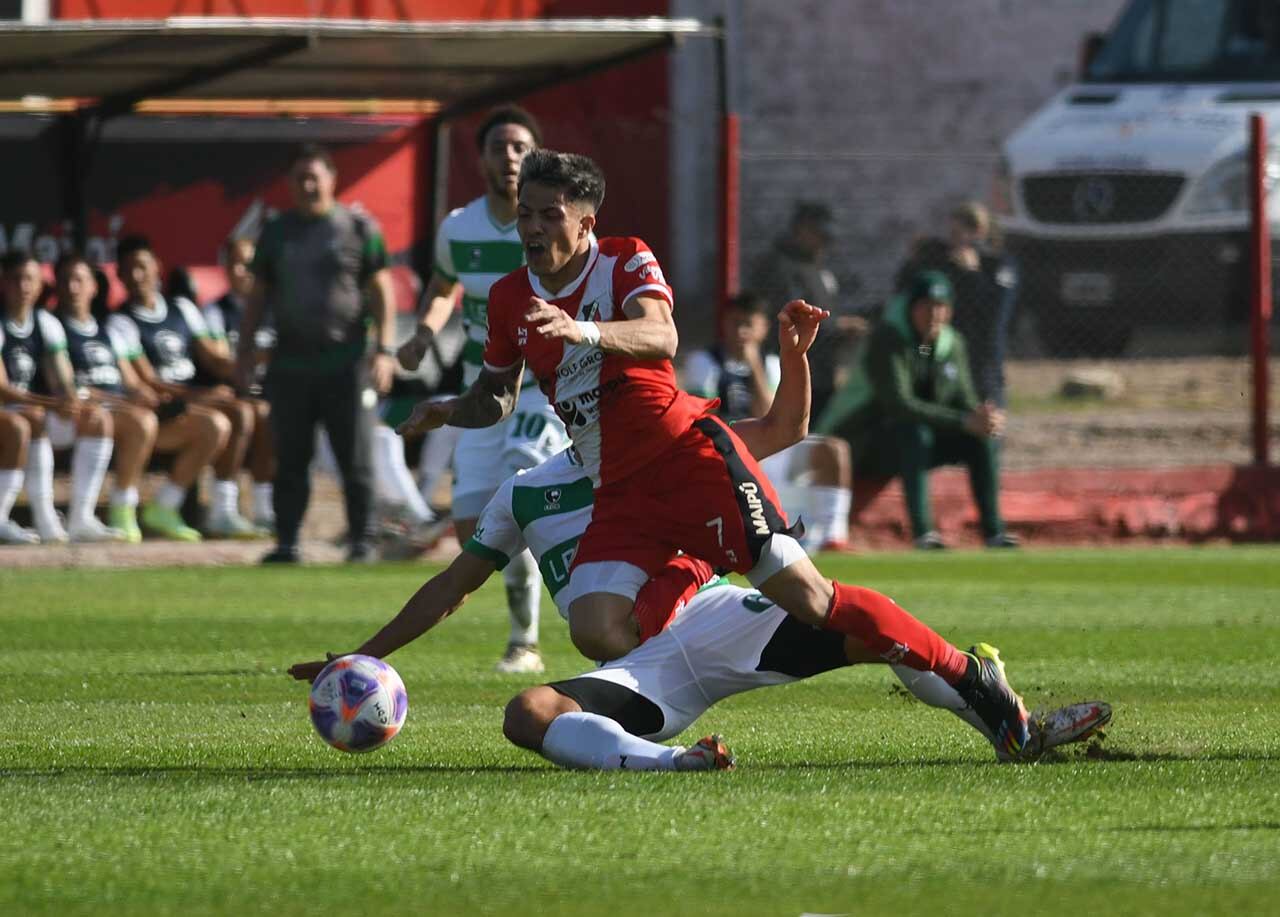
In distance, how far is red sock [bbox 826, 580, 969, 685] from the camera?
6.52m

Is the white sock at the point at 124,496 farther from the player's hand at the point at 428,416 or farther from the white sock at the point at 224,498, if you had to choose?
the player's hand at the point at 428,416

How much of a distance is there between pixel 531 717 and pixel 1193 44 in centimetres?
1818

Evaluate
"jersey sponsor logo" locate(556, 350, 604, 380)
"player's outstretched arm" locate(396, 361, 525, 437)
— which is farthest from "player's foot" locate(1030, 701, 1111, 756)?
"player's outstretched arm" locate(396, 361, 525, 437)

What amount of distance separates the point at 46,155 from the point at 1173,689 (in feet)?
35.6

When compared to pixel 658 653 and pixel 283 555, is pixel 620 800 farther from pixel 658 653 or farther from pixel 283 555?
pixel 283 555

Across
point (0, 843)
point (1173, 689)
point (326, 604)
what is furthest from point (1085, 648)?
point (0, 843)

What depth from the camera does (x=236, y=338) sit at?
16.1 meters

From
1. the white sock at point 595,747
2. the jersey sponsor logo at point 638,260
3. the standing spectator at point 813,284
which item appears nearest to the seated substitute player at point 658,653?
the white sock at point 595,747

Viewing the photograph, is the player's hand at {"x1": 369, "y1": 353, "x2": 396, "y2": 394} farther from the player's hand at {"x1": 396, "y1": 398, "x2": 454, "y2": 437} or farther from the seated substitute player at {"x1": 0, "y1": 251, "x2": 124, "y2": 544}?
the player's hand at {"x1": 396, "y1": 398, "x2": 454, "y2": 437}

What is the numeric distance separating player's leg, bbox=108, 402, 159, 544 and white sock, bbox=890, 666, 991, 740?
9.44 meters

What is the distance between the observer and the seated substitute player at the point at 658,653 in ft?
21.5

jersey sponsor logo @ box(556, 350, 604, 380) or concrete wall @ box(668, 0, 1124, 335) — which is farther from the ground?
jersey sponsor logo @ box(556, 350, 604, 380)

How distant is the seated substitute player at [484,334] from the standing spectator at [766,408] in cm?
449

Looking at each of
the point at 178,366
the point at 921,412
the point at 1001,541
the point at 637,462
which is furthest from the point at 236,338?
the point at 637,462
